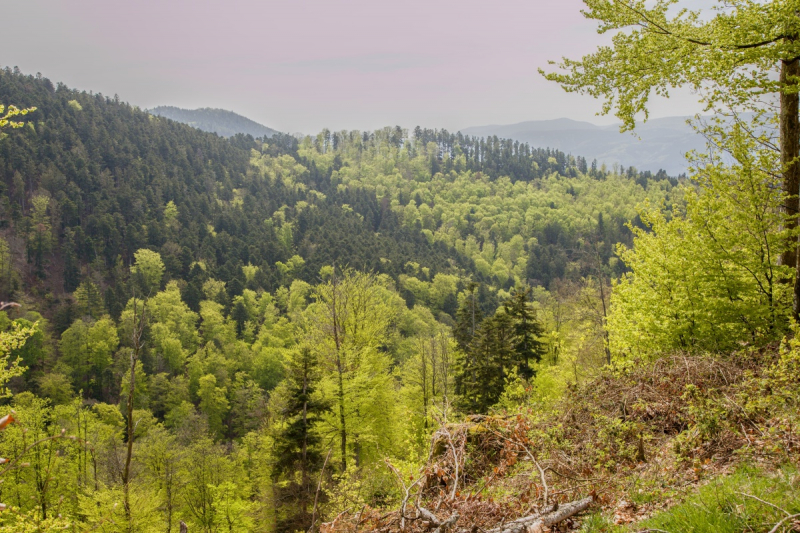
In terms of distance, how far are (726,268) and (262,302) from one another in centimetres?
7796

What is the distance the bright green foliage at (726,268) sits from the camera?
816 cm

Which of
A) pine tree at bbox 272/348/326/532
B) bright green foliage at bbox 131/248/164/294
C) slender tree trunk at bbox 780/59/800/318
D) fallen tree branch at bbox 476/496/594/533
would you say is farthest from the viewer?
bright green foliage at bbox 131/248/164/294

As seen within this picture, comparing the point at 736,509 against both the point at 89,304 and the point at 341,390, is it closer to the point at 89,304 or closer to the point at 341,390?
the point at 341,390

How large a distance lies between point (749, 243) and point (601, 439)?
201 inches

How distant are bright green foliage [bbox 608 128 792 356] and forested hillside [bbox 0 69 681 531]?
2158mm

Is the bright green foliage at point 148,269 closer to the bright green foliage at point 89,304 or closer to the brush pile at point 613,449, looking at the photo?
the bright green foliage at point 89,304

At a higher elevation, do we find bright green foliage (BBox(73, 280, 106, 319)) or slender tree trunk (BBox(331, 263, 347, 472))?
slender tree trunk (BBox(331, 263, 347, 472))

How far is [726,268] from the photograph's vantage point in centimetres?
886

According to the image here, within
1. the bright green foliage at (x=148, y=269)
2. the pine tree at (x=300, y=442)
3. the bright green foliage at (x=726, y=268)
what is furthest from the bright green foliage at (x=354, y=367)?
the bright green foliage at (x=148, y=269)

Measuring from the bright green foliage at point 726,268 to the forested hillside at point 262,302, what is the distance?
216 centimetres

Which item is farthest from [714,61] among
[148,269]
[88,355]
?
[148,269]

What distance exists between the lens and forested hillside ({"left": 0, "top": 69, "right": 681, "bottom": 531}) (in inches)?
727

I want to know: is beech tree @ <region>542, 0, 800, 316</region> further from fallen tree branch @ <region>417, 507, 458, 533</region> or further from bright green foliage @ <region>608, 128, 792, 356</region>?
fallen tree branch @ <region>417, 507, 458, 533</region>

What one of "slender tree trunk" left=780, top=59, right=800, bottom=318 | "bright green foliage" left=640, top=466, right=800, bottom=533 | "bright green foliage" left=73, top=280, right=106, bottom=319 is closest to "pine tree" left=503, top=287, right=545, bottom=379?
"slender tree trunk" left=780, top=59, right=800, bottom=318
